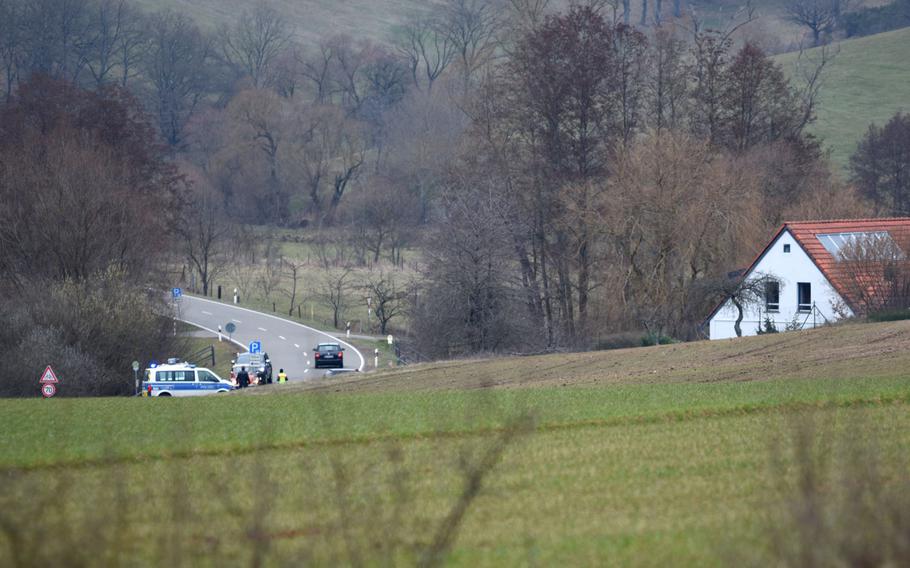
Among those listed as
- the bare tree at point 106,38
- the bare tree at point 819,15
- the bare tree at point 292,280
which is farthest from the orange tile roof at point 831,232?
the bare tree at point 819,15

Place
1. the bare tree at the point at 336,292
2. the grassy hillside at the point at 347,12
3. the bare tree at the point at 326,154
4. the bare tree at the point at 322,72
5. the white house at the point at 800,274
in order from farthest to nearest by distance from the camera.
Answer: the grassy hillside at the point at 347,12
the bare tree at the point at 322,72
the bare tree at the point at 326,154
the bare tree at the point at 336,292
the white house at the point at 800,274

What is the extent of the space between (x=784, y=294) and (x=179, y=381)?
86.9 ft

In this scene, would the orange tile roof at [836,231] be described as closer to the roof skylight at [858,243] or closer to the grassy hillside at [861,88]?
the roof skylight at [858,243]

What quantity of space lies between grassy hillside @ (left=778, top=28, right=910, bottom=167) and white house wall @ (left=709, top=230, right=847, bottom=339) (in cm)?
5356

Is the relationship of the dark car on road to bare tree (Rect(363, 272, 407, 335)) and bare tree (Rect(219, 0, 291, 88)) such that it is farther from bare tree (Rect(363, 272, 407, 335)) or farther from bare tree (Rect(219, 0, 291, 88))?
bare tree (Rect(219, 0, 291, 88))

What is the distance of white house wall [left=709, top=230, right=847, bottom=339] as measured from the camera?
158ft

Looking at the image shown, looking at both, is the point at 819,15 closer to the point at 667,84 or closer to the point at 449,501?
the point at 667,84

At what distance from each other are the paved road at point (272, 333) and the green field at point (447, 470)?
84.6 feet

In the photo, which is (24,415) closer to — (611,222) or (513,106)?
(611,222)

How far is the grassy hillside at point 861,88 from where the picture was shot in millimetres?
109312

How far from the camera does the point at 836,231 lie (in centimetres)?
4916

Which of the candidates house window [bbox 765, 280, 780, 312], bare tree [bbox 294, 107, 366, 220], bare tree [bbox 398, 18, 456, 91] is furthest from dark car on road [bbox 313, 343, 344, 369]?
bare tree [bbox 398, 18, 456, 91]

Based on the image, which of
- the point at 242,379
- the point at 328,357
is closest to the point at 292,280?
the point at 328,357

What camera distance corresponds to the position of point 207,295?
261 feet
